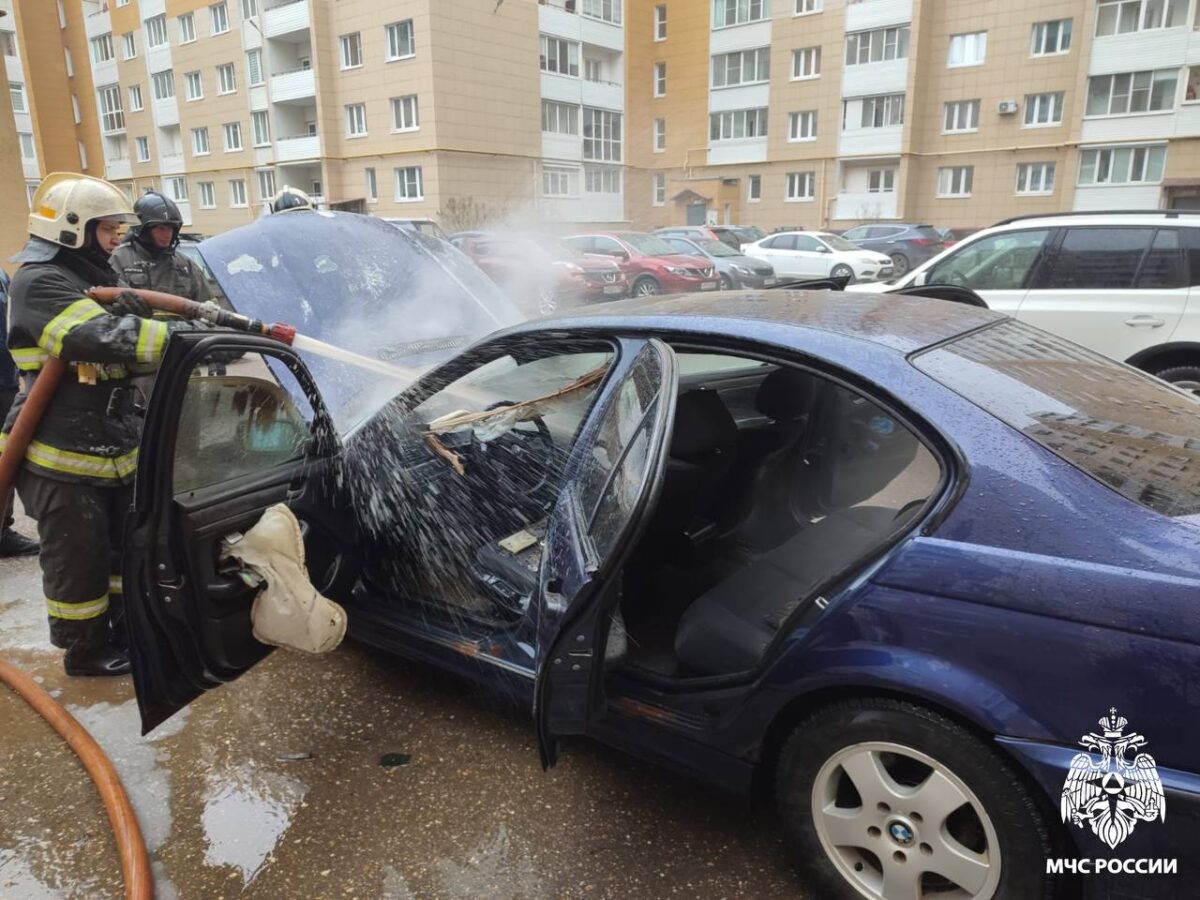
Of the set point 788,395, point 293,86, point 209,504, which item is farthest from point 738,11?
point 209,504

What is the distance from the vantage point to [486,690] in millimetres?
2852

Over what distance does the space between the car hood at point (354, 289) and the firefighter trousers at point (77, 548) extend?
56.6 inches

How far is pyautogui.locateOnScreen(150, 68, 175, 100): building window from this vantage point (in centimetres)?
4041

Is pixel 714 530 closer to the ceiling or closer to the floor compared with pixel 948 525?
closer to the floor

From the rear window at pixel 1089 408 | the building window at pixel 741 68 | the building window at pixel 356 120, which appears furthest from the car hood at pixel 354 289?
the building window at pixel 741 68

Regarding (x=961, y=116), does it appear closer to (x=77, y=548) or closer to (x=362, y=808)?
(x=77, y=548)

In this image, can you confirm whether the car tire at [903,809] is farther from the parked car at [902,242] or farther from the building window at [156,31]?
the building window at [156,31]

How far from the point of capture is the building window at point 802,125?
113 feet

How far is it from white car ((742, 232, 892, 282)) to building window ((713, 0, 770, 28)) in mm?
19190

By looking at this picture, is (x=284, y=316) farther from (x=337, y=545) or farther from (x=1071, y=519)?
(x=1071, y=519)

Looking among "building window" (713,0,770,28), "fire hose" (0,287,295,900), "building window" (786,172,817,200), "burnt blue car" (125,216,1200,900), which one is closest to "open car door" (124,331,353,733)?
"burnt blue car" (125,216,1200,900)

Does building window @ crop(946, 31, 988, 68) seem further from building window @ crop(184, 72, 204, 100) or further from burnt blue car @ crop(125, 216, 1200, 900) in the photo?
burnt blue car @ crop(125, 216, 1200, 900)

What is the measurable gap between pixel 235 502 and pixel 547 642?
1.17 m

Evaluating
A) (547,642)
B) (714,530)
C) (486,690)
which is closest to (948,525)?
(547,642)
